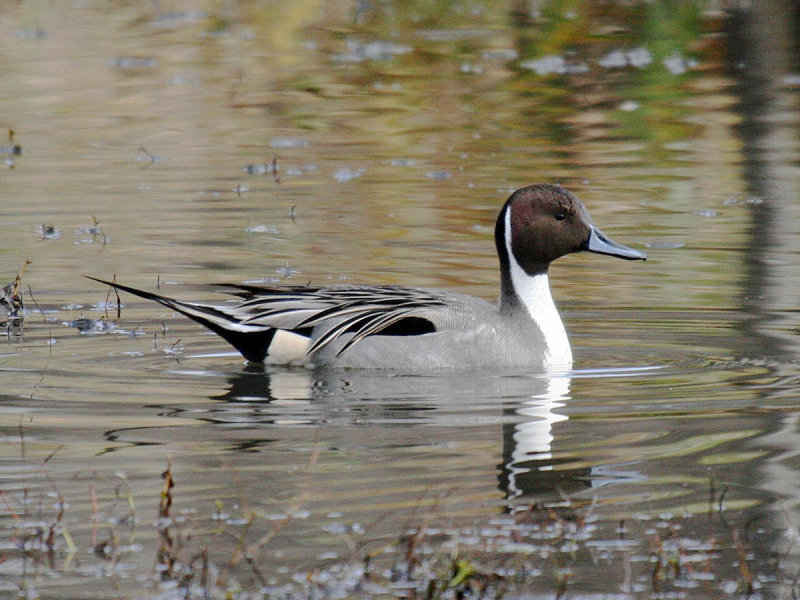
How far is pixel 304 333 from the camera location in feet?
25.0

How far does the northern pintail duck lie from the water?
0.16m

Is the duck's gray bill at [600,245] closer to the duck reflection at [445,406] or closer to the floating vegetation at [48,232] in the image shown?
the duck reflection at [445,406]

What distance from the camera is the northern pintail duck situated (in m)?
7.43

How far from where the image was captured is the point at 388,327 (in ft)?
24.6

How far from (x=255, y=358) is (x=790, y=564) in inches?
149

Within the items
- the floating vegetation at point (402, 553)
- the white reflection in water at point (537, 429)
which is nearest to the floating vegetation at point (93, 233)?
the white reflection in water at point (537, 429)

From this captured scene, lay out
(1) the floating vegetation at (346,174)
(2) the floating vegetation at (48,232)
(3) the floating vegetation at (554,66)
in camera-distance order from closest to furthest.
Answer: (2) the floating vegetation at (48,232) < (1) the floating vegetation at (346,174) < (3) the floating vegetation at (554,66)

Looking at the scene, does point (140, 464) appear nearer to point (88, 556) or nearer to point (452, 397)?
point (88, 556)

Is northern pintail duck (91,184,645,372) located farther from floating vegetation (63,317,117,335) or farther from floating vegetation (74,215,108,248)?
floating vegetation (74,215,108,248)

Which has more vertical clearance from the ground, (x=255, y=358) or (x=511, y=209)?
(x=511, y=209)

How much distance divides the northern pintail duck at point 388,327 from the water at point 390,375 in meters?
0.16

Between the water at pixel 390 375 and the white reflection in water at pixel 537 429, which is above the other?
the water at pixel 390 375

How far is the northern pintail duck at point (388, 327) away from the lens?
7430mm

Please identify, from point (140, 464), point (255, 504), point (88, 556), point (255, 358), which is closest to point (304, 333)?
point (255, 358)
